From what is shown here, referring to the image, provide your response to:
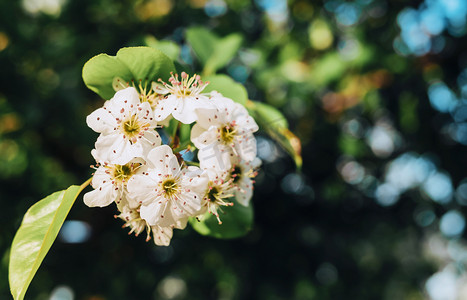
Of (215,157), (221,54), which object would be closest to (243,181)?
(215,157)

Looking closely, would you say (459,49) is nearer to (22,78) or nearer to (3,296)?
(22,78)

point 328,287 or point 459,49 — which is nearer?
point 459,49

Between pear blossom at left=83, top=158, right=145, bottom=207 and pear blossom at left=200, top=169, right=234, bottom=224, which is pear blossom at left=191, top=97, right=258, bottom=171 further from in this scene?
pear blossom at left=83, top=158, right=145, bottom=207

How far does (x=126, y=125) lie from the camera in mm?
801

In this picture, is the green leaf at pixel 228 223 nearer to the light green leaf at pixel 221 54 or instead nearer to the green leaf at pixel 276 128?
the green leaf at pixel 276 128

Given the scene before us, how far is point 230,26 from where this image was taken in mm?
2164

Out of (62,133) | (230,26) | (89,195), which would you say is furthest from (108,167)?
(62,133)

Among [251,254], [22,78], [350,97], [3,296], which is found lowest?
[251,254]

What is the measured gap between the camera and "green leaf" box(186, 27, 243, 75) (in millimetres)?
1328

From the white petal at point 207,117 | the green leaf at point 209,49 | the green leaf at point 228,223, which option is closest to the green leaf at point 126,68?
the white petal at point 207,117

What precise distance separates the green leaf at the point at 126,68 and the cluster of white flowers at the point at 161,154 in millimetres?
30

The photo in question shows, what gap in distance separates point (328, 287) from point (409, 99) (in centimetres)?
142

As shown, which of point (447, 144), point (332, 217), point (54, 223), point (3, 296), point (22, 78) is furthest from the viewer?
point (332, 217)

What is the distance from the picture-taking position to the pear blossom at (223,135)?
0.83 m
